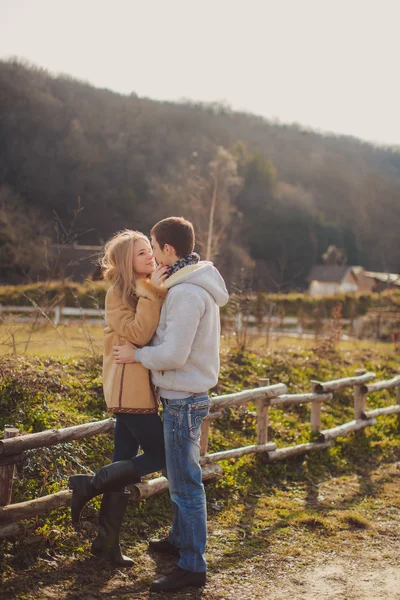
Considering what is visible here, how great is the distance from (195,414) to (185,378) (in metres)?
0.24

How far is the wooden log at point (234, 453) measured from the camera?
5430 millimetres

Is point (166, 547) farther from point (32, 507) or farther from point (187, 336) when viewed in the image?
point (187, 336)

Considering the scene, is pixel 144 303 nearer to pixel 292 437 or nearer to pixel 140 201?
pixel 292 437

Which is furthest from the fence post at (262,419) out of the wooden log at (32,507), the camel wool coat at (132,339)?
the camel wool coat at (132,339)

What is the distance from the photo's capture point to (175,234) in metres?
3.53

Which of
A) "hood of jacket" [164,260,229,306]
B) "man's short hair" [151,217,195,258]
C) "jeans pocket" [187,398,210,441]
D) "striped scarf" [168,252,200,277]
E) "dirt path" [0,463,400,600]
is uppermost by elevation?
"man's short hair" [151,217,195,258]

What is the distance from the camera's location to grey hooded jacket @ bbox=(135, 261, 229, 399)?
11.1 feet

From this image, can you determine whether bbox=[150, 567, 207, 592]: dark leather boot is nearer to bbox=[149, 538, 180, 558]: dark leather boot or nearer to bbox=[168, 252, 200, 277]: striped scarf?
bbox=[149, 538, 180, 558]: dark leather boot

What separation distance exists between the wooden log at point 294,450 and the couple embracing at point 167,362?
278 centimetres

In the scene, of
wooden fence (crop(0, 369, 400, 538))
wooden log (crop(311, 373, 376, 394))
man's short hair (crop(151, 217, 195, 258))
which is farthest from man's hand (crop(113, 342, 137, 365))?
wooden log (crop(311, 373, 376, 394))

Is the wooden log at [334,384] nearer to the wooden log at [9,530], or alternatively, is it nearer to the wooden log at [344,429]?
the wooden log at [344,429]

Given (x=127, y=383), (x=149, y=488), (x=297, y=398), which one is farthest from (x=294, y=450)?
(x=127, y=383)

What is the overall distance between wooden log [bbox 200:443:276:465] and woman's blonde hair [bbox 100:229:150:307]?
2299 mm

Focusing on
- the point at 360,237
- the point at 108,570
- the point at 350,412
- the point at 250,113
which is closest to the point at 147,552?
the point at 108,570
